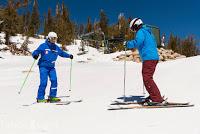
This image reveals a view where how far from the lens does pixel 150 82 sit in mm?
8125

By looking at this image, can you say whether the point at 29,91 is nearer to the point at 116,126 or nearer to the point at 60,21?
the point at 116,126

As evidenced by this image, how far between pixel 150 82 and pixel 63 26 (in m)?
59.5

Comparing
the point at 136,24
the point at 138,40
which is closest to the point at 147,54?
the point at 138,40

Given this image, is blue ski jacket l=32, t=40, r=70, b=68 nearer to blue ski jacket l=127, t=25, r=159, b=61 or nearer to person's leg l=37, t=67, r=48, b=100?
person's leg l=37, t=67, r=48, b=100

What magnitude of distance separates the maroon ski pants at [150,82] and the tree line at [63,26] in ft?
117

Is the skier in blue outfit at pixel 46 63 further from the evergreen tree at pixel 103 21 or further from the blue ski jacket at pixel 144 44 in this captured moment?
the evergreen tree at pixel 103 21

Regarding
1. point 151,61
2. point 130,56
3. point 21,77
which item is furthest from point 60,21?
point 151,61

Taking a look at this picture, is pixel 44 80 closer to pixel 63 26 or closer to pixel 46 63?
pixel 46 63

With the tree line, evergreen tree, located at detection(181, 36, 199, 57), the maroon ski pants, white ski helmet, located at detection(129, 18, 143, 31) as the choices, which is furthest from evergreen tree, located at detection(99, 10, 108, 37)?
the maroon ski pants

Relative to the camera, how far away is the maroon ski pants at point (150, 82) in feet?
26.4

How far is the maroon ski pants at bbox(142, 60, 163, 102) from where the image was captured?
804 centimetres

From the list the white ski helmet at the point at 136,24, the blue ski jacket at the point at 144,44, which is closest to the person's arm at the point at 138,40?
the blue ski jacket at the point at 144,44

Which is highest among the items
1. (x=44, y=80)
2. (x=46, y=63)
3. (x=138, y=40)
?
(x=138, y=40)

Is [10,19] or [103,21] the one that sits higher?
[103,21]
